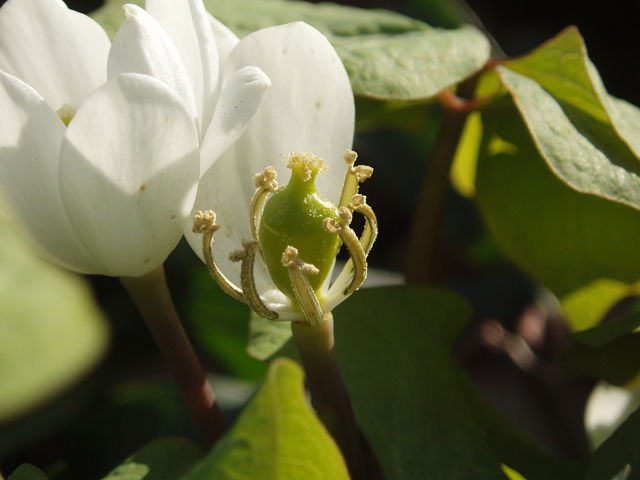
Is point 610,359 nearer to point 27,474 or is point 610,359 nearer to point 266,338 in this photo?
point 266,338

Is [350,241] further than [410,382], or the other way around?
[410,382]

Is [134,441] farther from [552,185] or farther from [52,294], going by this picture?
[552,185]

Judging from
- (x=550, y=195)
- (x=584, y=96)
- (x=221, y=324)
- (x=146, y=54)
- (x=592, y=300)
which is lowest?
(x=221, y=324)

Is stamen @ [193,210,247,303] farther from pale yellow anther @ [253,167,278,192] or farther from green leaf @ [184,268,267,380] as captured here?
green leaf @ [184,268,267,380]

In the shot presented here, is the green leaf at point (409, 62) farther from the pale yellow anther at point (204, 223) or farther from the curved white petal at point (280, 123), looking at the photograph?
the pale yellow anther at point (204, 223)

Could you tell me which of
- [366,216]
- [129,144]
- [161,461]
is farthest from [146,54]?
[161,461]

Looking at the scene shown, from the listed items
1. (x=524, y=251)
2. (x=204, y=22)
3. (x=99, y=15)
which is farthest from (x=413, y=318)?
(x=99, y=15)
